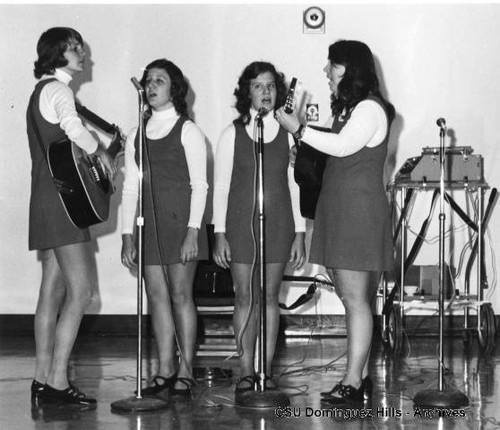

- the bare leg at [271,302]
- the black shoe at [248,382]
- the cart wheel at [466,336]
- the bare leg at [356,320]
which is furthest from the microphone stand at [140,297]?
the cart wheel at [466,336]

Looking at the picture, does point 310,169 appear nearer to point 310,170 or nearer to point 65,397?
point 310,170

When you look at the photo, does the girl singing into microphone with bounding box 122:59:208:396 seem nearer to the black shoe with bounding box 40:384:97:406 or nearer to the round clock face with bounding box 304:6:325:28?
the black shoe with bounding box 40:384:97:406

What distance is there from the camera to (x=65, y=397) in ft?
13.2

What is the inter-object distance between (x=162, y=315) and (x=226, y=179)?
2.20 feet

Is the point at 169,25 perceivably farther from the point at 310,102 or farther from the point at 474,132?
the point at 474,132

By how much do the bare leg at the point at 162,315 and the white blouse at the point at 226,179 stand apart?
1.10ft

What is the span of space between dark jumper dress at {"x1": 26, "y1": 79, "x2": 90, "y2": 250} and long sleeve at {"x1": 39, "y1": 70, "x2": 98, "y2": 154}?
0.03 m

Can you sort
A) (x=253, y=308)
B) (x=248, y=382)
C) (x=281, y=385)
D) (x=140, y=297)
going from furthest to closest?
1. (x=281, y=385)
2. (x=253, y=308)
3. (x=248, y=382)
4. (x=140, y=297)

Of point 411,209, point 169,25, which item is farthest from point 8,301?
point 411,209

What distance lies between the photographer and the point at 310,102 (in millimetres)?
6758

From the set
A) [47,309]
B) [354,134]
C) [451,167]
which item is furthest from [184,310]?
[451,167]

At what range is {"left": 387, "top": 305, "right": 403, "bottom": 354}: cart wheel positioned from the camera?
A: 5.86 metres

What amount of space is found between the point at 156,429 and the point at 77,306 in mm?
689

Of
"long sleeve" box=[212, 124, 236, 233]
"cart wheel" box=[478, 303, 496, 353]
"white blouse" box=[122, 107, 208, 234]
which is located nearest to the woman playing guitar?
"white blouse" box=[122, 107, 208, 234]
